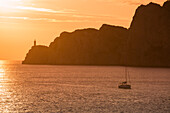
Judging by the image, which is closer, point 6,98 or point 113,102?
point 113,102

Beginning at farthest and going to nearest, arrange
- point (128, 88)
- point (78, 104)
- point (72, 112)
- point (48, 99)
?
point (128, 88) < point (48, 99) < point (78, 104) < point (72, 112)

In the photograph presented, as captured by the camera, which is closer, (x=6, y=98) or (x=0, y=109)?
(x=0, y=109)

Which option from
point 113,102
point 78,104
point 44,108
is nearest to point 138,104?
point 113,102

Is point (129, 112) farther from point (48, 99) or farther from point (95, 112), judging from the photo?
point (48, 99)

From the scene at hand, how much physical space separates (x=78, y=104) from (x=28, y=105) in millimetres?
9810

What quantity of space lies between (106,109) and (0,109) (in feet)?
62.7

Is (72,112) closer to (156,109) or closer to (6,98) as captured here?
(156,109)

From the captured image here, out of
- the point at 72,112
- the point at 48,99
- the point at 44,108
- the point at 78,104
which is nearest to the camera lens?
the point at 72,112

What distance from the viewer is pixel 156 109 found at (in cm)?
6381

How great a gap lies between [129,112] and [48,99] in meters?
22.7

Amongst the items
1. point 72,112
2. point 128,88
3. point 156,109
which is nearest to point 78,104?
Answer: point 72,112

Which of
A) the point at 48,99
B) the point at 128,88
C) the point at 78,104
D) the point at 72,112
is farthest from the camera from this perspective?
the point at 128,88

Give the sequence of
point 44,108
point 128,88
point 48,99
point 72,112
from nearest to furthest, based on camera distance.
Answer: point 72,112 < point 44,108 < point 48,99 < point 128,88

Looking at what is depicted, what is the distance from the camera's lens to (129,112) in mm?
60406
